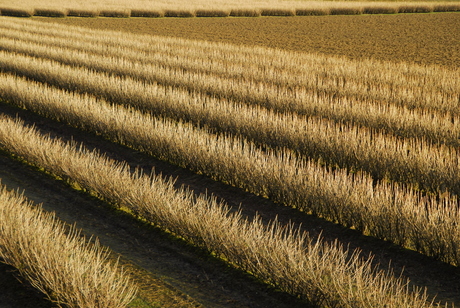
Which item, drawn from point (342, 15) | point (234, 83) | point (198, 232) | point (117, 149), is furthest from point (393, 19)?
point (198, 232)

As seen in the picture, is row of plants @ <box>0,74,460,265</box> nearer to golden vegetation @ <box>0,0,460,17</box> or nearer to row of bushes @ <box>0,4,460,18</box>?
row of bushes @ <box>0,4,460,18</box>

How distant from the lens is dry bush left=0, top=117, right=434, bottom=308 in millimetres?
3895

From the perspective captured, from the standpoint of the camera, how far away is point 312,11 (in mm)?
38812

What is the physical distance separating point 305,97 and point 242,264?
242 inches

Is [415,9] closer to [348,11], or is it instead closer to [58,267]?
[348,11]

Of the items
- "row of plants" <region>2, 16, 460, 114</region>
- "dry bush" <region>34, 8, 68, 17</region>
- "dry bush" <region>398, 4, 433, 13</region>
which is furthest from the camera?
"dry bush" <region>398, 4, 433, 13</region>

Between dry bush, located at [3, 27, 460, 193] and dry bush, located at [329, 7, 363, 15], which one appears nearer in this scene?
dry bush, located at [3, 27, 460, 193]

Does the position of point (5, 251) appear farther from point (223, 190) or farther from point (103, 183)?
point (223, 190)

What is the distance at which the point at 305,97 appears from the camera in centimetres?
1027

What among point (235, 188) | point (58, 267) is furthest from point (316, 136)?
point (58, 267)

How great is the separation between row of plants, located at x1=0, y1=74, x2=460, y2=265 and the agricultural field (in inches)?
0.9

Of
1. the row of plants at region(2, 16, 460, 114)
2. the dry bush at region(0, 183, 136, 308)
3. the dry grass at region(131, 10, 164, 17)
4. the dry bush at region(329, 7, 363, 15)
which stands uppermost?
the dry bush at region(0, 183, 136, 308)

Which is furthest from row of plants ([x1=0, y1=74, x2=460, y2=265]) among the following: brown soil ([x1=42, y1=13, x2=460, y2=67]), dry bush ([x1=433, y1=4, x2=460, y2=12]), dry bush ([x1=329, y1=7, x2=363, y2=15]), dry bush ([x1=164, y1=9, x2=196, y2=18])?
dry bush ([x1=433, y1=4, x2=460, y2=12])

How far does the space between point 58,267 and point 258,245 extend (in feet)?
5.28
